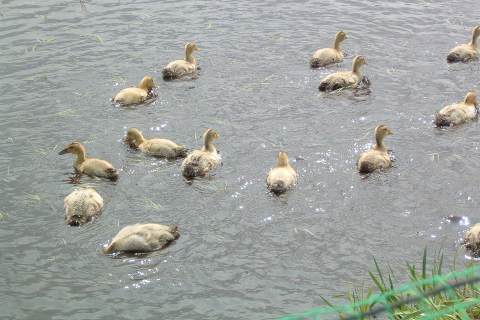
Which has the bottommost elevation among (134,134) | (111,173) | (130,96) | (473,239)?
(473,239)

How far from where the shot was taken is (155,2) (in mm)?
17688

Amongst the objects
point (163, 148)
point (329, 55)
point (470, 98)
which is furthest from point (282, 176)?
point (329, 55)

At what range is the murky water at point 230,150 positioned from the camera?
786cm

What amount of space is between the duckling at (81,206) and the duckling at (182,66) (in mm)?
5074

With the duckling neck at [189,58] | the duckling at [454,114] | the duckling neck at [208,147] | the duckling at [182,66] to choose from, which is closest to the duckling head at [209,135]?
the duckling neck at [208,147]

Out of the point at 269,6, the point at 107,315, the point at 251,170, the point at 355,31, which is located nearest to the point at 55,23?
the point at 269,6

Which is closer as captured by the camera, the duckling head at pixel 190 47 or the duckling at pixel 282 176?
the duckling at pixel 282 176

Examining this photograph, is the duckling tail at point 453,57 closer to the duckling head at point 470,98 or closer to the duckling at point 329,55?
the duckling head at point 470,98

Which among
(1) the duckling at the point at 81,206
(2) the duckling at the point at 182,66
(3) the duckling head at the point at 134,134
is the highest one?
(2) the duckling at the point at 182,66

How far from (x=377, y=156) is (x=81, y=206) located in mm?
4861

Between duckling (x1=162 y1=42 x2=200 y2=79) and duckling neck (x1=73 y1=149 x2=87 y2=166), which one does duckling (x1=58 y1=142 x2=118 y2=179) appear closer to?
duckling neck (x1=73 y1=149 x2=87 y2=166)

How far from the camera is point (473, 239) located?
8117 millimetres

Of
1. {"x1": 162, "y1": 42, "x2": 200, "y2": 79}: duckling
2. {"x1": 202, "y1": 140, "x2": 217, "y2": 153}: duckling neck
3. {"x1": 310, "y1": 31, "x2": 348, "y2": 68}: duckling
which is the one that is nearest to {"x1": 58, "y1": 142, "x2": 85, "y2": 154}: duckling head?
{"x1": 202, "y1": 140, "x2": 217, "y2": 153}: duckling neck

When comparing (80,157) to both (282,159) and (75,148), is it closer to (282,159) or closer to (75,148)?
(75,148)
